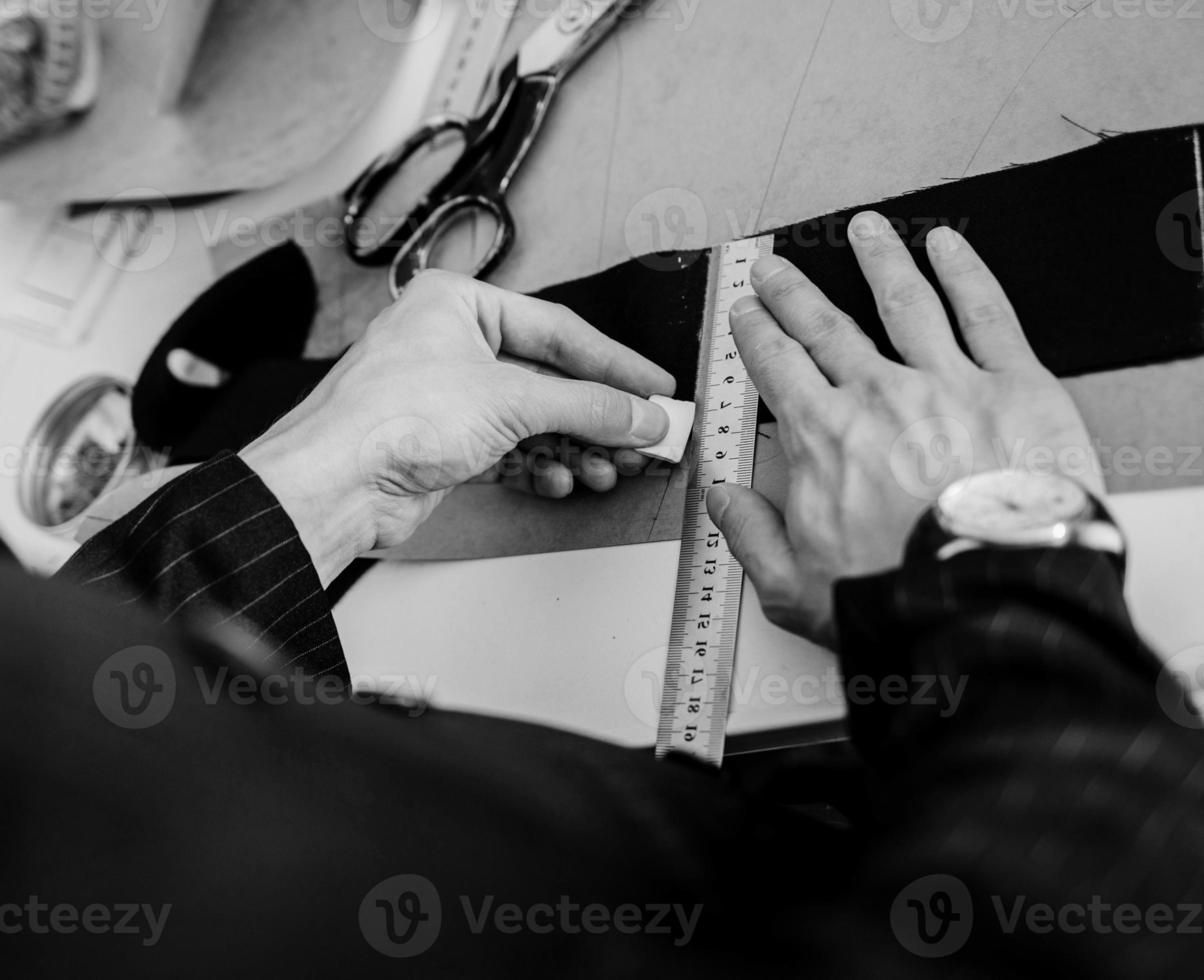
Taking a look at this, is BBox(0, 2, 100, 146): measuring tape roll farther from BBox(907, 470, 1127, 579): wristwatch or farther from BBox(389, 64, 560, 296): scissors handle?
BBox(907, 470, 1127, 579): wristwatch

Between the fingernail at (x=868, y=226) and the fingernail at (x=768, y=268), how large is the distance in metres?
0.06

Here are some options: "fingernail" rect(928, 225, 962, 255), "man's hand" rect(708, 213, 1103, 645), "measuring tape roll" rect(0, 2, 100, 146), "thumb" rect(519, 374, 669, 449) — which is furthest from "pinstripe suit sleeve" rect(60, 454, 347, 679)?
"measuring tape roll" rect(0, 2, 100, 146)

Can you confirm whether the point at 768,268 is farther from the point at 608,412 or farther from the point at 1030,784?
the point at 1030,784

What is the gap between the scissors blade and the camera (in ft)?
3.69

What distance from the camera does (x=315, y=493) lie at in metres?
0.87

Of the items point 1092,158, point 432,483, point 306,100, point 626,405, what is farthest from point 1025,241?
point 306,100

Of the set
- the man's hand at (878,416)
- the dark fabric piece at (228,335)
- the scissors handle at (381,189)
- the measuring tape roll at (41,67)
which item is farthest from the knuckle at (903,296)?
the measuring tape roll at (41,67)

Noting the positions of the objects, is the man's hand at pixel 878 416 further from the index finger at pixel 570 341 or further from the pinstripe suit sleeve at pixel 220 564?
the pinstripe suit sleeve at pixel 220 564

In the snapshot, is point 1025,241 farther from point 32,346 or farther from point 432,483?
point 32,346

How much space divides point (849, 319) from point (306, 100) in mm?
993

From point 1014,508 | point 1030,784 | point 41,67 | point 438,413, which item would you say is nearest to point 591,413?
point 438,413

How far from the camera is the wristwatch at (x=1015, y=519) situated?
58 cm

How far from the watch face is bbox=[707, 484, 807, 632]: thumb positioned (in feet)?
0.55

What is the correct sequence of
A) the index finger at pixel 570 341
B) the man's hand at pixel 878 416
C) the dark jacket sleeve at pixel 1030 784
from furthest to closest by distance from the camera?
the index finger at pixel 570 341, the man's hand at pixel 878 416, the dark jacket sleeve at pixel 1030 784
